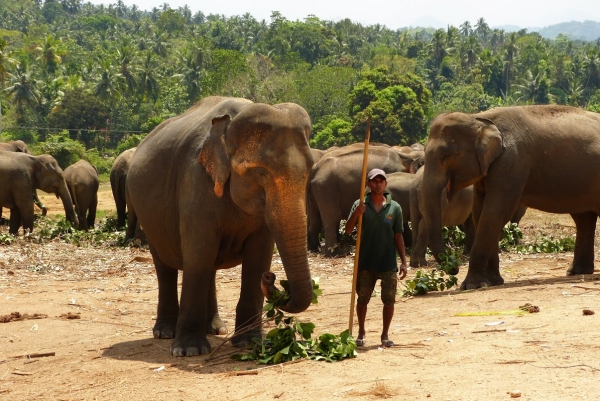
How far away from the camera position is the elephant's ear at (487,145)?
11.2 meters

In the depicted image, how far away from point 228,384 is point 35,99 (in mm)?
67161

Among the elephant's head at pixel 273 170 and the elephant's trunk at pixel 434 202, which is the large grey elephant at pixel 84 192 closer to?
the elephant's trunk at pixel 434 202

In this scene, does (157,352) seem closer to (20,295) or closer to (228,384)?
(228,384)

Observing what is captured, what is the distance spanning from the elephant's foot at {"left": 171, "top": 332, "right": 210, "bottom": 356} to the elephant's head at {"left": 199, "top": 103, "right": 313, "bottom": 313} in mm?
1107

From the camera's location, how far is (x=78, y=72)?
268ft

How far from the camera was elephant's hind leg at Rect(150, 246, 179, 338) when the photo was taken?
901 centimetres

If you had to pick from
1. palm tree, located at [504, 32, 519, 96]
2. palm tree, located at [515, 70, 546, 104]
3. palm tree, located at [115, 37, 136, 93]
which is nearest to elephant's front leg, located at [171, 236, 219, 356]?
palm tree, located at [115, 37, 136, 93]

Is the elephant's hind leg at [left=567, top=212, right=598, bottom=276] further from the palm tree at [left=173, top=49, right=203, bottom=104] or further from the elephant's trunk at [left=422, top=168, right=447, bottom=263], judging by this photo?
the palm tree at [left=173, top=49, right=203, bottom=104]

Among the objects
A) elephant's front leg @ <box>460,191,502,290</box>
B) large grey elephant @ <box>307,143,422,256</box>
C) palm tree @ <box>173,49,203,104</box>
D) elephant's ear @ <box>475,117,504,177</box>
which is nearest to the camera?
elephant's ear @ <box>475,117,504,177</box>

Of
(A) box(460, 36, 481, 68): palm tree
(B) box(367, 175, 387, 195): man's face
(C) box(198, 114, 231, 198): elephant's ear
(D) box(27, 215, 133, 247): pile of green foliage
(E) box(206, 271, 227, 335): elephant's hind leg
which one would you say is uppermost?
(A) box(460, 36, 481, 68): palm tree

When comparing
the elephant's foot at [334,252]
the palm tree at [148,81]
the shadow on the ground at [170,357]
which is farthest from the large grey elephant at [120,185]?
the palm tree at [148,81]

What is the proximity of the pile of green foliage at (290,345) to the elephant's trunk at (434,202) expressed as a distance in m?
4.03

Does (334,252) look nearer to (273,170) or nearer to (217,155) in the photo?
(217,155)

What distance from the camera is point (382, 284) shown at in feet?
24.8
